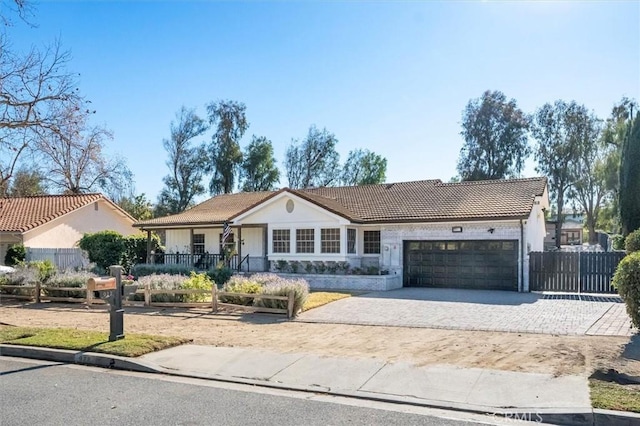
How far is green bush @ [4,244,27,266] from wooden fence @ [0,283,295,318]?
34.1 ft

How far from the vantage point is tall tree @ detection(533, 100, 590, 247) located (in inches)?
1941

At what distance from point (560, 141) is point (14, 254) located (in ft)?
156

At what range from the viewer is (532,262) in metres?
19.9

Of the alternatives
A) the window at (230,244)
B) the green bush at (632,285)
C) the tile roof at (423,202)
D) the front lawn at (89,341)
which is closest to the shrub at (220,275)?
the tile roof at (423,202)

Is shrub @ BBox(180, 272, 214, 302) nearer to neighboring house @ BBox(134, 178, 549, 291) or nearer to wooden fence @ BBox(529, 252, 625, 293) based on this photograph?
neighboring house @ BBox(134, 178, 549, 291)

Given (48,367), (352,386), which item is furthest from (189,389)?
(48,367)

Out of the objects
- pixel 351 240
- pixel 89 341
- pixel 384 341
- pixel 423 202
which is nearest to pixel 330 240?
pixel 351 240

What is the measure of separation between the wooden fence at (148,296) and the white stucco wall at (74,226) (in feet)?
42.6

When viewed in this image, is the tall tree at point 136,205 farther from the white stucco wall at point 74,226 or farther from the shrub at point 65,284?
the shrub at point 65,284

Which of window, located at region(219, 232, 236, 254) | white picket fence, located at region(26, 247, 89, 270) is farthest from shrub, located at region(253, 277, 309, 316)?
white picket fence, located at region(26, 247, 89, 270)

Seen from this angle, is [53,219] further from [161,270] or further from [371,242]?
[371,242]

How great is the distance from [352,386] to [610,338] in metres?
6.07

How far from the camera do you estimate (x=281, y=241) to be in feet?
82.6

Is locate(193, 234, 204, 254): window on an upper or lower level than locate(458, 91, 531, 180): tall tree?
lower
